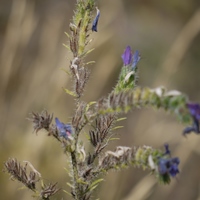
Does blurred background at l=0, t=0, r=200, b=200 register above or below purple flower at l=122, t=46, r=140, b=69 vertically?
above

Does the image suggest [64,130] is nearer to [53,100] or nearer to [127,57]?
[127,57]

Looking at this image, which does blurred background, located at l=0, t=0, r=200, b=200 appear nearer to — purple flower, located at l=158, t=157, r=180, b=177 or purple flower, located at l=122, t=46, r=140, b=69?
purple flower, located at l=122, t=46, r=140, b=69

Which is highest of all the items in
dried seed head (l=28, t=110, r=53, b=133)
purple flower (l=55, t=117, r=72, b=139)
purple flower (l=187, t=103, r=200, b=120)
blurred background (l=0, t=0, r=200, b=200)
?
blurred background (l=0, t=0, r=200, b=200)

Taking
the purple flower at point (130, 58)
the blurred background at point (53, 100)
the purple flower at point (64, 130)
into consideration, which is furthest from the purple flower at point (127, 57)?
the blurred background at point (53, 100)

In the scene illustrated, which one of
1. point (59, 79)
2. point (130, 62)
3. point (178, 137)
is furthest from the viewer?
point (178, 137)

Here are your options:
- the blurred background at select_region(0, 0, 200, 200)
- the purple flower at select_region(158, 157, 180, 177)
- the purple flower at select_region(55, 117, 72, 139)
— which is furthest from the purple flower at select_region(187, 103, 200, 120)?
the blurred background at select_region(0, 0, 200, 200)

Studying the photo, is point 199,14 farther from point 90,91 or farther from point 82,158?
point 82,158

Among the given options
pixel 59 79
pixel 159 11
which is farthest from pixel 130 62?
pixel 159 11

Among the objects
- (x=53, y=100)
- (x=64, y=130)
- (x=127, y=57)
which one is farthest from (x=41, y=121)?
(x=53, y=100)

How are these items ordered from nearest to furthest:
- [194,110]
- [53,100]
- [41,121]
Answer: [194,110]
[41,121]
[53,100]

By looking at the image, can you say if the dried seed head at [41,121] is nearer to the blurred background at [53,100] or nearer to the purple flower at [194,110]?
the purple flower at [194,110]

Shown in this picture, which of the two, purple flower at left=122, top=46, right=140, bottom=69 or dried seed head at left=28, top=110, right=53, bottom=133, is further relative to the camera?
purple flower at left=122, top=46, right=140, bottom=69
